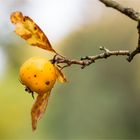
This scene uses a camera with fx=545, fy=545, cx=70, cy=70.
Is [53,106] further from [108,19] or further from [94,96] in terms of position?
[108,19]

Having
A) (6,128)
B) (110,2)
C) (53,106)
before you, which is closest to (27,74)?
(110,2)

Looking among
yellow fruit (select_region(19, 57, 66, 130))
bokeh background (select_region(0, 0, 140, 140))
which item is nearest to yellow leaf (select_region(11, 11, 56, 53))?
yellow fruit (select_region(19, 57, 66, 130))

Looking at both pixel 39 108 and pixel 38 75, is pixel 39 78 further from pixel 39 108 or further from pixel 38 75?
pixel 39 108

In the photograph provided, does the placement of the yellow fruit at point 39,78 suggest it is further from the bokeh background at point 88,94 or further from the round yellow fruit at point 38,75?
the bokeh background at point 88,94

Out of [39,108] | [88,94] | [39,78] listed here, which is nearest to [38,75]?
[39,78]

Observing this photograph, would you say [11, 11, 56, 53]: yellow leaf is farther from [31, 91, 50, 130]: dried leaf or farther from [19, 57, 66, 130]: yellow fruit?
[31, 91, 50, 130]: dried leaf

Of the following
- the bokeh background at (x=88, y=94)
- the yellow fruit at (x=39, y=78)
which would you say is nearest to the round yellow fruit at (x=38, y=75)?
the yellow fruit at (x=39, y=78)
